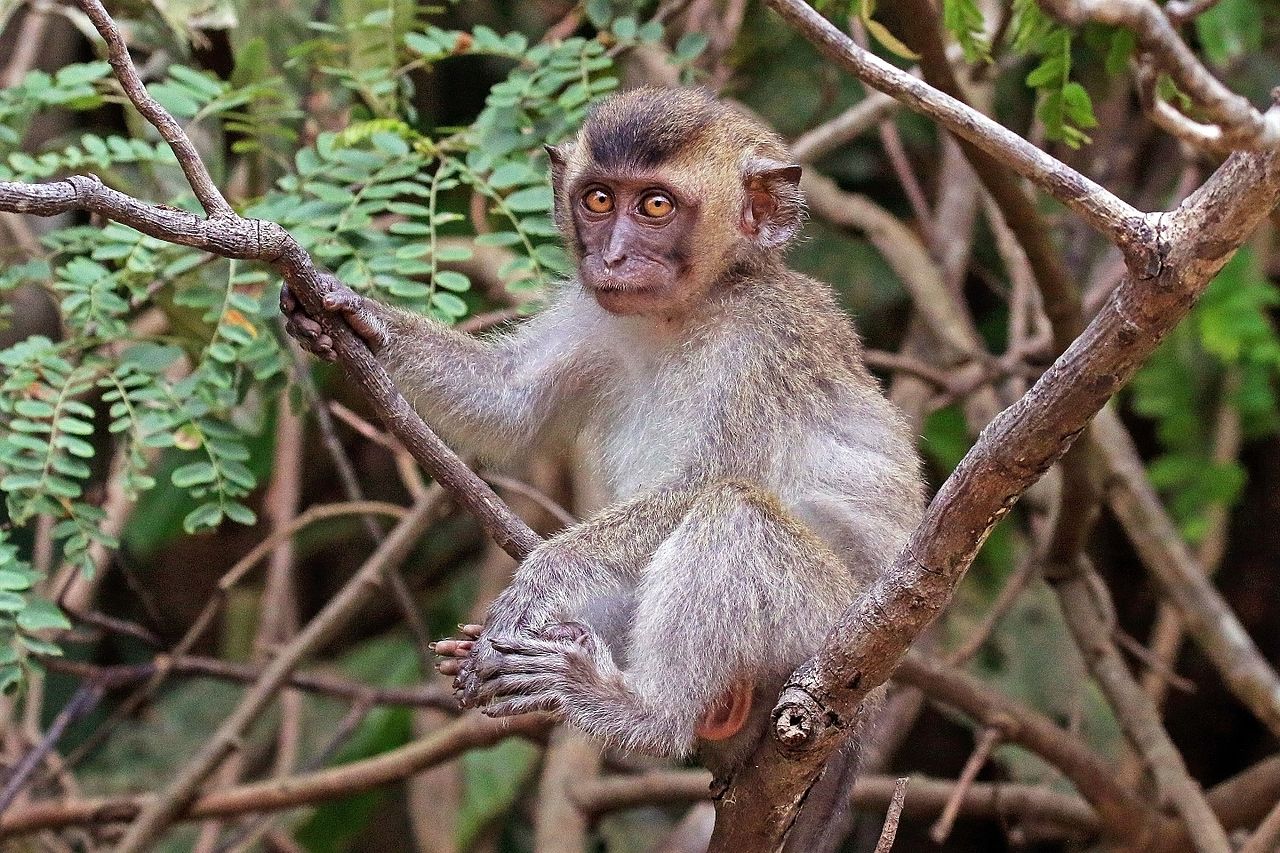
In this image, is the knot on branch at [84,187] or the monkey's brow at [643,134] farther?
the monkey's brow at [643,134]

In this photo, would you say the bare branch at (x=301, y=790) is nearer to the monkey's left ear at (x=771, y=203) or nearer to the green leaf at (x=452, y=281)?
the green leaf at (x=452, y=281)

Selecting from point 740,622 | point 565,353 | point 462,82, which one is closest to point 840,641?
→ point 740,622

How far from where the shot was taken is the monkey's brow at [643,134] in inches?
183

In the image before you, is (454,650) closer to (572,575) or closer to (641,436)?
(572,575)

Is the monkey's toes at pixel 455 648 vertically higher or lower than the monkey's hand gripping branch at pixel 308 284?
lower

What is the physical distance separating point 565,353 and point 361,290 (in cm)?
77

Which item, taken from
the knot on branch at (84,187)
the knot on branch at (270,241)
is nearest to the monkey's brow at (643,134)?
the knot on branch at (270,241)

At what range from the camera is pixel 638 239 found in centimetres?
462

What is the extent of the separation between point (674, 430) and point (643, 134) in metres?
0.96

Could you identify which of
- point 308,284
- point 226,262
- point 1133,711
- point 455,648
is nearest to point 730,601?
point 455,648

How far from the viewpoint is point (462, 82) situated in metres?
8.88

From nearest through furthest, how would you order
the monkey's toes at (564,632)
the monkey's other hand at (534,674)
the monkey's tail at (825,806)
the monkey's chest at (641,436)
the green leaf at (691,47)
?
the monkey's other hand at (534,674) → the monkey's toes at (564,632) → the monkey's tail at (825,806) → the monkey's chest at (641,436) → the green leaf at (691,47)

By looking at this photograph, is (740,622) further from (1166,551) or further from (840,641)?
(1166,551)

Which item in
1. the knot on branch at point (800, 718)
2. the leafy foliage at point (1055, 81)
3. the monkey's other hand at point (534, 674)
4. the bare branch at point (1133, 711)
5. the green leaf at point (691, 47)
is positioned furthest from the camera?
the bare branch at point (1133, 711)
